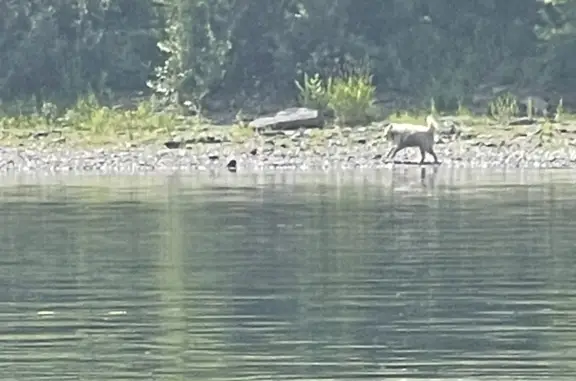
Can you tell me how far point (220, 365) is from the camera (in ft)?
43.9

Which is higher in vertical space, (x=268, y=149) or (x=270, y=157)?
(x=268, y=149)

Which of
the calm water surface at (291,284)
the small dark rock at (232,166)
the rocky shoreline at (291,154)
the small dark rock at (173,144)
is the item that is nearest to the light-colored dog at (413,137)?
the rocky shoreline at (291,154)

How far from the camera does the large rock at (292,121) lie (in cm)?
3878

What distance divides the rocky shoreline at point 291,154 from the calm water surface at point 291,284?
5.52 m

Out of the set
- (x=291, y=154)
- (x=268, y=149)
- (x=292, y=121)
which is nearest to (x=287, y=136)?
(x=292, y=121)

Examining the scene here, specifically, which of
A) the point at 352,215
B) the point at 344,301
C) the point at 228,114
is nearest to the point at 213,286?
the point at 344,301

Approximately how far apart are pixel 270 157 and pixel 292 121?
2766mm

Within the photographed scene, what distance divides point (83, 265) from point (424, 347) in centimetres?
635

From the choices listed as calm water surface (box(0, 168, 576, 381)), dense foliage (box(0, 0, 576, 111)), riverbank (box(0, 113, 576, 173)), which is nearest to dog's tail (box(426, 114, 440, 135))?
riverbank (box(0, 113, 576, 173))

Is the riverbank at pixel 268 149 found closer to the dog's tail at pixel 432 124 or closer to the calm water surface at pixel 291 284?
the dog's tail at pixel 432 124

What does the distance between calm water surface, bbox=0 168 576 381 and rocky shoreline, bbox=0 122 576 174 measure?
5518mm

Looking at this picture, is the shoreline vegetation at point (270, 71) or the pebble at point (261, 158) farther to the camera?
the shoreline vegetation at point (270, 71)

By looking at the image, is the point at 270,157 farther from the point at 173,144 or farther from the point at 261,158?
the point at 173,144

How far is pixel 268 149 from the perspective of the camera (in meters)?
37.0
